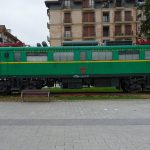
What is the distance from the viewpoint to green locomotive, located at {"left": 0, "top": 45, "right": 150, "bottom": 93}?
29.8 metres

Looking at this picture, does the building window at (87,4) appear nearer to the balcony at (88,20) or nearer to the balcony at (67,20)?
the balcony at (88,20)

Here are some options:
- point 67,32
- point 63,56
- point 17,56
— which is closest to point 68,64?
point 63,56

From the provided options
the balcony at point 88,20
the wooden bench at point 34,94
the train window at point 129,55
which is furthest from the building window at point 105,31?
the wooden bench at point 34,94

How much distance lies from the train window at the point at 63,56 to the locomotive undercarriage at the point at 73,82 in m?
1.42

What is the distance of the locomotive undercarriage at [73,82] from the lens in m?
29.9

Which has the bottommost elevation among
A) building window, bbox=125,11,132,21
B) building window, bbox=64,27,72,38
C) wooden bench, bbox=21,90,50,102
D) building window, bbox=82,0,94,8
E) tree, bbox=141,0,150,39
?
wooden bench, bbox=21,90,50,102

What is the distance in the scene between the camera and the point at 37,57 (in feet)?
98.3

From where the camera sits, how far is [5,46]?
3109 centimetres

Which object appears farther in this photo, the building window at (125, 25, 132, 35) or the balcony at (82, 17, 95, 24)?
the balcony at (82, 17, 95, 24)

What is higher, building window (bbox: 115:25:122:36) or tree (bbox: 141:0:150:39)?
building window (bbox: 115:25:122:36)

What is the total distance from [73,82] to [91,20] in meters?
63.7

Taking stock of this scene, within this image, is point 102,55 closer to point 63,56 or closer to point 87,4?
point 63,56

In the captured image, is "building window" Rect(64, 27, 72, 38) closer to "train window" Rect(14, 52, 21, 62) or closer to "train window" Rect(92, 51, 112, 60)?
"train window" Rect(92, 51, 112, 60)

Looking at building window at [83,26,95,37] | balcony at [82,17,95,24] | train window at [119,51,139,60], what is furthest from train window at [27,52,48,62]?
balcony at [82,17,95,24]
